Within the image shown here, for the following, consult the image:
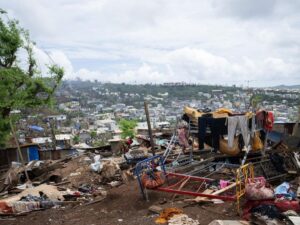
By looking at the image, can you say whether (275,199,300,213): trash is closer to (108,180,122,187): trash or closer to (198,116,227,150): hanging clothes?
(198,116,227,150): hanging clothes

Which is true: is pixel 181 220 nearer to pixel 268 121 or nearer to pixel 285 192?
pixel 285 192

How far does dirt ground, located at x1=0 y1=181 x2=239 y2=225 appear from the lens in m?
7.21

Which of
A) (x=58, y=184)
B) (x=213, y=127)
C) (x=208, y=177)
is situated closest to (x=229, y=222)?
(x=208, y=177)

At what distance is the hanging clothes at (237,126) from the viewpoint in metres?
9.75

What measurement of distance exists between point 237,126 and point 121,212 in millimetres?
4033

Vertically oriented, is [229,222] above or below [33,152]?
above

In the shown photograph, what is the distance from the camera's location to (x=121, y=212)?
8586 mm

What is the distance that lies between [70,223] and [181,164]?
4.24m

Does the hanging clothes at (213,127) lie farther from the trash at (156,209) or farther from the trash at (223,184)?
the trash at (156,209)

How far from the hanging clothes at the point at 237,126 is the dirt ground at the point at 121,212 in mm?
2453

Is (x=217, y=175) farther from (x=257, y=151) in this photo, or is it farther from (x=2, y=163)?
(x=2, y=163)

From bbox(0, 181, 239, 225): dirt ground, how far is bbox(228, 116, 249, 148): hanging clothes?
2453 mm

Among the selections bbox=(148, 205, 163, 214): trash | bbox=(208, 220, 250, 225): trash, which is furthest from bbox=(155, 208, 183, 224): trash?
bbox=(208, 220, 250, 225): trash

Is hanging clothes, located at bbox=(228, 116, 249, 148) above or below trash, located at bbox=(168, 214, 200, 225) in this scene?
above
